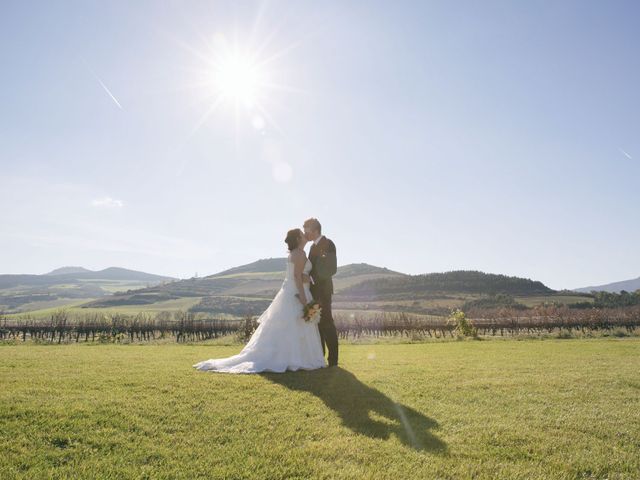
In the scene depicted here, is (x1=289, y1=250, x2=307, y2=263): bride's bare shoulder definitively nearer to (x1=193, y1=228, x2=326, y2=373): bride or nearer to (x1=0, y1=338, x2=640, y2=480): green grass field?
(x1=193, y1=228, x2=326, y2=373): bride

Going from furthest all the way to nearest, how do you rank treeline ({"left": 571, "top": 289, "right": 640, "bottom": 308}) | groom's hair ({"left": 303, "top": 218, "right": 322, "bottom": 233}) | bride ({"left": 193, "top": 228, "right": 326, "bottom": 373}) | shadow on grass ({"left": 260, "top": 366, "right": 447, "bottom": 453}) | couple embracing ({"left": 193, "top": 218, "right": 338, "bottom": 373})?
treeline ({"left": 571, "top": 289, "right": 640, "bottom": 308}), groom's hair ({"left": 303, "top": 218, "right": 322, "bottom": 233}), couple embracing ({"left": 193, "top": 218, "right": 338, "bottom": 373}), bride ({"left": 193, "top": 228, "right": 326, "bottom": 373}), shadow on grass ({"left": 260, "top": 366, "right": 447, "bottom": 453})

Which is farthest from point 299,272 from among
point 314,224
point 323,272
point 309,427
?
point 309,427

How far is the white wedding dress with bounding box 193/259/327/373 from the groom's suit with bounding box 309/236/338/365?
17 centimetres

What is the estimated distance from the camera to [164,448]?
168 inches

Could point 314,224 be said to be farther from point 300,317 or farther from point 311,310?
point 300,317

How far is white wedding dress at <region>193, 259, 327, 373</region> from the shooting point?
8558 mm

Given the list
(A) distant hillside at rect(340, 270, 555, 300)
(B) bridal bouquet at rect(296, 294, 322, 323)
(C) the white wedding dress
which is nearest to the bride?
(C) the white wedding dress

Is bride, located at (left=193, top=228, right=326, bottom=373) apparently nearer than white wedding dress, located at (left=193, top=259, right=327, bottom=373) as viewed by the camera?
No

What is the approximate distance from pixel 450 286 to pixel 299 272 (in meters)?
122

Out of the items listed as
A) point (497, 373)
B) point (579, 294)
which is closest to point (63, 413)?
point (497, 373)

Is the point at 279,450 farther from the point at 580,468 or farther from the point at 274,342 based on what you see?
the point at 274,342

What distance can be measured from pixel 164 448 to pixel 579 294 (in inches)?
5144

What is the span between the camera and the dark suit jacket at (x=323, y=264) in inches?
350

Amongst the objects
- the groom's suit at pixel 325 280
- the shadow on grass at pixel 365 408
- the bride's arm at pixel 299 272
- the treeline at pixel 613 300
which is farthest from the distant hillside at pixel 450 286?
the shadow on grass at pixel 365 408
